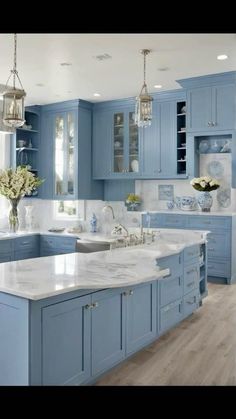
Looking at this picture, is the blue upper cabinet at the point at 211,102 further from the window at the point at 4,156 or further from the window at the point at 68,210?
the window at the point at 4,156

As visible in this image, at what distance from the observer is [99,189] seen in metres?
7.11

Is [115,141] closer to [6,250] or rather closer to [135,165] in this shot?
[135,165]

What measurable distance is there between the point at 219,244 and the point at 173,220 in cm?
78

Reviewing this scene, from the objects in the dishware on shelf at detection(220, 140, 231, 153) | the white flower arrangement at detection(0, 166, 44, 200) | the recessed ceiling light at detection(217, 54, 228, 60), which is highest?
the recessed ceiling light at detection(217, 54, 228, 60)

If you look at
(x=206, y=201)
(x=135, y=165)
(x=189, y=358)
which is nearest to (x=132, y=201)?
(x=135, y=165)

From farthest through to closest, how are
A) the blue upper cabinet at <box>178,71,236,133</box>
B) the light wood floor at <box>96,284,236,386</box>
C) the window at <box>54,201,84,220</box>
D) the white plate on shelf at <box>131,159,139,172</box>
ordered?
1. the window at <box>54,201,84,220</box>
2. the white plate on shelf at <box>131,159,139,172</box>
3. the blue upper cabinet at <box>178,71,236,133</box>
4. the light wood floor at <box>96,284,236,386</box>

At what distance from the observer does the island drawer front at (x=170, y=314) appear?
334 centimetres

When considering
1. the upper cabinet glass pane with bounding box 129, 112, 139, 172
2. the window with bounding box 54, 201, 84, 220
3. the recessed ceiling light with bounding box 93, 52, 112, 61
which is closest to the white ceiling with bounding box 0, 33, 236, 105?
the recessed ceiling light with bounding box 93, 52, 112, 61

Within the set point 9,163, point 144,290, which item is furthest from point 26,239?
point 144,290

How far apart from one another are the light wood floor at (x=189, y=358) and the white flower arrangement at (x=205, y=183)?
206 centimetres

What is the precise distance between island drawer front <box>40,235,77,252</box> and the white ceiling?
7.53 ft

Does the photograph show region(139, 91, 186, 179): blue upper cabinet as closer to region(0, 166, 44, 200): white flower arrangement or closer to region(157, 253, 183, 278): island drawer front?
region(0, 166, 44, 200): white flower arrangement

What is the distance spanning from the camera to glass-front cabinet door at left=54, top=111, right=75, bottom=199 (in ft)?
22.2
